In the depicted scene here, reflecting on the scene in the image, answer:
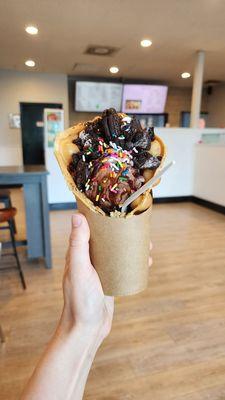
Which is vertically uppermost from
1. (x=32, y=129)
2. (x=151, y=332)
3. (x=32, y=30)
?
(x=32, y=30)

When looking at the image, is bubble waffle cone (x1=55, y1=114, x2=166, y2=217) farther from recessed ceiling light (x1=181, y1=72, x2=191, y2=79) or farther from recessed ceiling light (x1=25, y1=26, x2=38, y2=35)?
recessed ceiling light (x1=181, y1=72, x2=191, y2=79)

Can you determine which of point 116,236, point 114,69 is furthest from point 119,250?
point 114,69

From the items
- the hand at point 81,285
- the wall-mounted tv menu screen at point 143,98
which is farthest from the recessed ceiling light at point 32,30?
the hand at point 81,285

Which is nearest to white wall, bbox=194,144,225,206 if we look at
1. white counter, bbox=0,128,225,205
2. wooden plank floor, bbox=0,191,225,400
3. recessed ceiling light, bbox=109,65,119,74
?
white counter, bbox=0,128,225,205

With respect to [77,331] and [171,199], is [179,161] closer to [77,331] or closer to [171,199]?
[171,199]

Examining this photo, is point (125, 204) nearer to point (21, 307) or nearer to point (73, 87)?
point (21, 307)

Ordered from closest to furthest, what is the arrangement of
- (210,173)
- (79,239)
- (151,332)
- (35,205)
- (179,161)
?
(79,239) → (151,332) → (35,205) → (210,173) → (179,161)

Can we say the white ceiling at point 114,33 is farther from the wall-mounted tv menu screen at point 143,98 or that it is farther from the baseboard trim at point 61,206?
the baseboard trim at point 61,206
